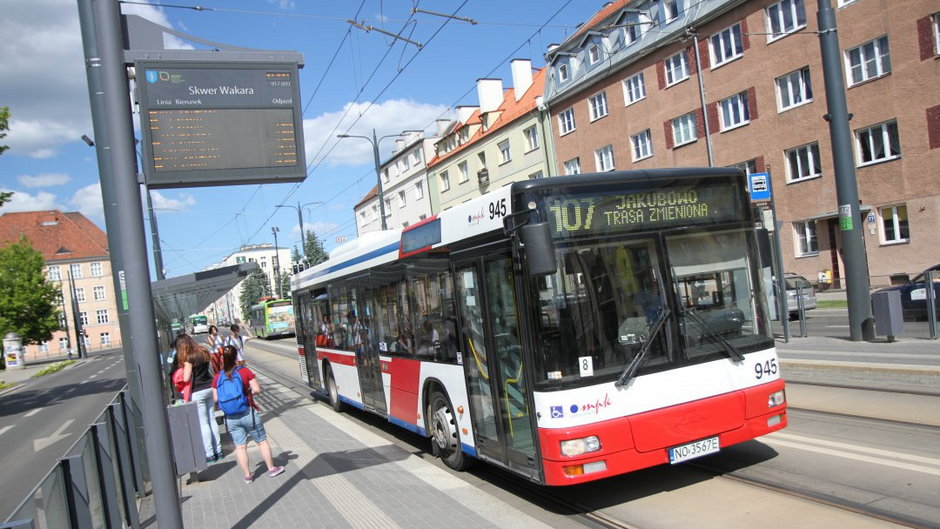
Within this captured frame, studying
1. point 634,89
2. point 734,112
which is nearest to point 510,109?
point 634,89

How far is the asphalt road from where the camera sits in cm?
1105

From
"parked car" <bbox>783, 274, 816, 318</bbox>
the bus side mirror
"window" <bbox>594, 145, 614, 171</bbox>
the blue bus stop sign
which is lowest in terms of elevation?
"parked car" <bbox>783, 274, 816, 318</bbox>

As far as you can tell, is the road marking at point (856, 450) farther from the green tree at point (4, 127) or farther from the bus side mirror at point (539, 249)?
the green tree at point (4, 127)

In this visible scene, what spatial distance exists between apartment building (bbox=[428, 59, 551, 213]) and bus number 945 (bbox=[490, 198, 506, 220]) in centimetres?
3251

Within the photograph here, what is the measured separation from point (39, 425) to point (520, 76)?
35250 millimetres

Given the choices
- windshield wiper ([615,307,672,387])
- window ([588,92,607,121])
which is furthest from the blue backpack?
window ([588,92,607,121])

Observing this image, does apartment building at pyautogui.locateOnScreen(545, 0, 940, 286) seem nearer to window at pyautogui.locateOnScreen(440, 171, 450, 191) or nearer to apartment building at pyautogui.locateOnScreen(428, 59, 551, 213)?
apartment building at pyautogui.locateOnScreen(428, 59, 551, 213)

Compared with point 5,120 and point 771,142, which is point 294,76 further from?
point 771,142

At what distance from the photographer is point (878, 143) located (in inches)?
957

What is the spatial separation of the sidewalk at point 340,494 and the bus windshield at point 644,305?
1.46 metres

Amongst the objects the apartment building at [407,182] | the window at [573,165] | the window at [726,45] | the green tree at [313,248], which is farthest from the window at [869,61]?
the green tree at [313,248]

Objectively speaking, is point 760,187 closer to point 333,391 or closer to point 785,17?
point 333,391

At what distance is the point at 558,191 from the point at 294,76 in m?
2.41

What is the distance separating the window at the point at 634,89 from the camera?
33406 millimetres
